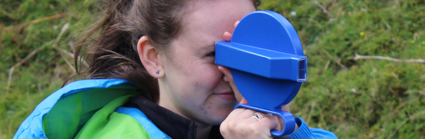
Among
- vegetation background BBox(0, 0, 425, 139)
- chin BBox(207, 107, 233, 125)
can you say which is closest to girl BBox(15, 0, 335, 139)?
chin BBox(207, 107, 233, 125)

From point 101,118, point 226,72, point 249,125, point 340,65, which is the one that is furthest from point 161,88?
point 340,65

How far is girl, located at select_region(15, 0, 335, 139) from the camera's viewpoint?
56.5 inches

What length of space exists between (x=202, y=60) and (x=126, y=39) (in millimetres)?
619

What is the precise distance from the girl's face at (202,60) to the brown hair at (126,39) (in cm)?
13

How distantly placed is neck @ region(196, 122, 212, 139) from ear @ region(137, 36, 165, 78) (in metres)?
0.35

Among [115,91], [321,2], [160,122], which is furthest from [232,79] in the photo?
[321,2]

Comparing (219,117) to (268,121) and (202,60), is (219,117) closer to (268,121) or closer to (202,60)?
(202,60)

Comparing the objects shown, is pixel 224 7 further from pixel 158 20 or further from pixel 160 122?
pixel 160 122

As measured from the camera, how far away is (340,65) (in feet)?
9.65

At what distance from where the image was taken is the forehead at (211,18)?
4.68 ft

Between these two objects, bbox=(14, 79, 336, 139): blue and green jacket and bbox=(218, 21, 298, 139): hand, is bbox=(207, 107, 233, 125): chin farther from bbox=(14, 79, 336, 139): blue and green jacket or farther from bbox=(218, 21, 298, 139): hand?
bbox=(218, 21, 298, 139): hand

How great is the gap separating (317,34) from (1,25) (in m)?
3.43

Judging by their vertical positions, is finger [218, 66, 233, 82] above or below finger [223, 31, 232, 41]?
below

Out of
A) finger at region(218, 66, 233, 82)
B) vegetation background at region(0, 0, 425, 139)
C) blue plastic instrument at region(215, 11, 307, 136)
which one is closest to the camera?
blue plastic instrument at region(215, 11, 307, 136)
